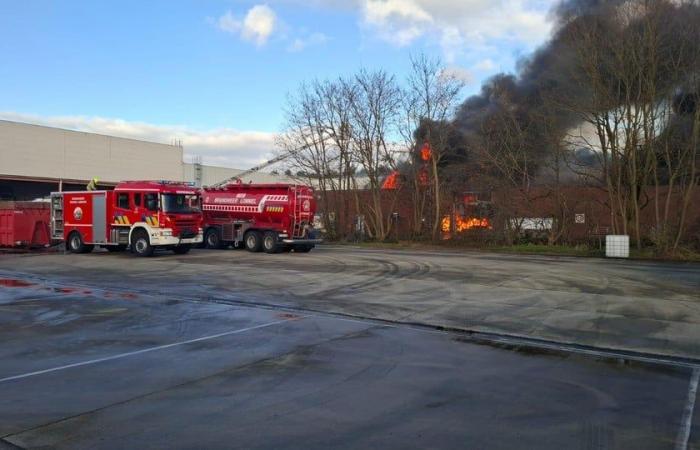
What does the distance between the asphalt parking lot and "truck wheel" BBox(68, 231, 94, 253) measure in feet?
33.4

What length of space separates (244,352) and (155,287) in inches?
282

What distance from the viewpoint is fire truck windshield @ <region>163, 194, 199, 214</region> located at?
22.1 metres

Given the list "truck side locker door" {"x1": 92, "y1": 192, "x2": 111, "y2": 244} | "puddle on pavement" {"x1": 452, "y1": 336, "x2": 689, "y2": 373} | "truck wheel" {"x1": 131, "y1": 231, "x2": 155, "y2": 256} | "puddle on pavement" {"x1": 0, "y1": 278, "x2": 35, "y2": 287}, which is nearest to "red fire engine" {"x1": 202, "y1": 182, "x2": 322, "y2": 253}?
"truck wheel" {"x1": 131, "y1": 231, "x2": 155, "y2": 256}

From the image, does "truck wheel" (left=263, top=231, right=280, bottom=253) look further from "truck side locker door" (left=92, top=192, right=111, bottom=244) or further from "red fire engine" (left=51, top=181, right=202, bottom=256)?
"truck side locker door" (left=92, top=192, right=111, bottom=244)

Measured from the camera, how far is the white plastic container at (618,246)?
23.7 meters

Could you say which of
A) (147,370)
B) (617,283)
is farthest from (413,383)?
(617,283)

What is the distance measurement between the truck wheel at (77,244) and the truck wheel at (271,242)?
6922 mm

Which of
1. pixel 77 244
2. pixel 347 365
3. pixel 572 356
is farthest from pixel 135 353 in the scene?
pixel 77 244

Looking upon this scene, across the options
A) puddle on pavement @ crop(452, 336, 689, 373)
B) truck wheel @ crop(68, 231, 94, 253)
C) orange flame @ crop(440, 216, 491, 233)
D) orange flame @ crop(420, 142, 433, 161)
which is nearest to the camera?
puddle on pavement @ crop(452, 336, 689, 373)

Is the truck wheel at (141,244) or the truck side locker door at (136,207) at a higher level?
the truck side locker door at (136,207)

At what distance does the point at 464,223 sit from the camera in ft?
105

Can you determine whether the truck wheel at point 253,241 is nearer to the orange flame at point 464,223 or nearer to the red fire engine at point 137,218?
the red fire engine at point 137,218

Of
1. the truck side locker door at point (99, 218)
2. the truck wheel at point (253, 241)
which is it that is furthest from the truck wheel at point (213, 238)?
the truck side locker door at point (99, 218)

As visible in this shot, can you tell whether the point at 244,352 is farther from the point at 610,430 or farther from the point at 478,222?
the point at 478,222
